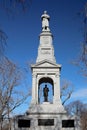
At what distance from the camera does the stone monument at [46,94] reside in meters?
21.0

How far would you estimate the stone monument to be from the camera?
21.0m

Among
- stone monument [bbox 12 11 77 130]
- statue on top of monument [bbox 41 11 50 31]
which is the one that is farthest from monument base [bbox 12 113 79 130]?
statue on top of monument [bbox 41 11 50 31]

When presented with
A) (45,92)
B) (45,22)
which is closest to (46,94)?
(45,92)

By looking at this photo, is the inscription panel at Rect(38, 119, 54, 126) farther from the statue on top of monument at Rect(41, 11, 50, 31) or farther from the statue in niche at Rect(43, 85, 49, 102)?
the statue on top of monument at Rect(41, 11, 50, 31)

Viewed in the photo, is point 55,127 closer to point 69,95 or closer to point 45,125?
point 45,125

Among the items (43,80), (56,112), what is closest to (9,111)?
(43,80)

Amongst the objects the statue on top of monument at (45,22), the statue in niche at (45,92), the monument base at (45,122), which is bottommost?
the monument base at (45,122)

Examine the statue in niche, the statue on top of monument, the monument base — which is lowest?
the monument base

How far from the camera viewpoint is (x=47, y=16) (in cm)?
2622

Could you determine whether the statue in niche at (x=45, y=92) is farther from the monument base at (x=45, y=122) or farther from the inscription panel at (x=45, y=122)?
the inscription panel at (x=45, y=122)

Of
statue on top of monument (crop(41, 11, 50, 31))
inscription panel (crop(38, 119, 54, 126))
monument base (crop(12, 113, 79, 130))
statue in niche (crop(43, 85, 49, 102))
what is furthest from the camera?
statue on top of monument (crop(41, 11, 50, 31))

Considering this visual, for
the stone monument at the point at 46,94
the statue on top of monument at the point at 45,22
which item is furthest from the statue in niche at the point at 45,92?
the statue on top of monument at the point at 45,22

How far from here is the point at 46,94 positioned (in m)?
23.1

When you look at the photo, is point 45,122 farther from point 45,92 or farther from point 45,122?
point 45,92
